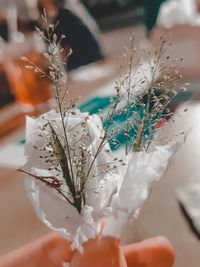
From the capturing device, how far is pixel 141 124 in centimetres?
58

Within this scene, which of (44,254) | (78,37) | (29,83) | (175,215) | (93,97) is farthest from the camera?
(78,37)

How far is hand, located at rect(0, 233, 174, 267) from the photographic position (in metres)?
0.67

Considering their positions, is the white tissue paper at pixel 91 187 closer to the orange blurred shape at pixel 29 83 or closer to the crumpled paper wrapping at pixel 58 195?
the crumpled paper wrapping at pixel 58 195

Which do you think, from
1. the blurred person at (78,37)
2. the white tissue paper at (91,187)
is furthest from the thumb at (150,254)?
the blurred person at (78,37)

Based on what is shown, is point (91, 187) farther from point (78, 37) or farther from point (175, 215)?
point (78, 37)

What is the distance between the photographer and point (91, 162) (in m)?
0.59

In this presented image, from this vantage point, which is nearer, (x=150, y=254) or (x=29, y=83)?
(x=150, y=254)

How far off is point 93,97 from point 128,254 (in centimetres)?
102

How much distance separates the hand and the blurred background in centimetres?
9

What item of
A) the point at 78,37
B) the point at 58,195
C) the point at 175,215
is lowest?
the point at 175,215

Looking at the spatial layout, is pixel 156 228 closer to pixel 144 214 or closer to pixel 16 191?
pixel 144 214

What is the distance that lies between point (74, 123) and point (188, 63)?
112 cm

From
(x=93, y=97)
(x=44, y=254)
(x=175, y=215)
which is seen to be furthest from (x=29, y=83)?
(x=44, y=254)

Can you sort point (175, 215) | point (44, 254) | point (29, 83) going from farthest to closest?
point (29, 83), point (175, 215), point (44, 254)
